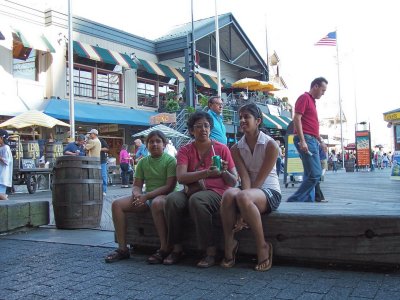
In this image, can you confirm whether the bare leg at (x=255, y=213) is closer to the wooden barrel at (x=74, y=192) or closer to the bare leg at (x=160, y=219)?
the bare leg at (x=160, y=219)

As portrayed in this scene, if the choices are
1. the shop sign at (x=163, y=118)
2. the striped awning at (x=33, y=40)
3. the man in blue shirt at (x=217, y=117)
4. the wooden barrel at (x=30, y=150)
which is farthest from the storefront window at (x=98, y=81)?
the man in blue shirt at (x=217, y=117)

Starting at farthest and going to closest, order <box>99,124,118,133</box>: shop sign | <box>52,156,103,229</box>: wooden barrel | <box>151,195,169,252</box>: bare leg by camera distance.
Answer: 1. <box>99,124,118,133</box>: shop sign
2. <box>52,156,103,229</box>: wooden barrel
3. <box>151,195,169,252</box>: bare leg

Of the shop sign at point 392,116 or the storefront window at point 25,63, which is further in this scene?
the storefront window at point 25,63

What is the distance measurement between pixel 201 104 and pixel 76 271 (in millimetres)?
17200

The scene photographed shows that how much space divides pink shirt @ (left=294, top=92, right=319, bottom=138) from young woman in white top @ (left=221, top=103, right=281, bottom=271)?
1.83 metres

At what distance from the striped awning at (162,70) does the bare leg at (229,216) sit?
17769 millimetres

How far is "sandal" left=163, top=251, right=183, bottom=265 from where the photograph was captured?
3615 mm

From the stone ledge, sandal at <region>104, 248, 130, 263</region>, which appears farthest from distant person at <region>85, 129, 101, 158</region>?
sandal at <region>104, 248, 130, 263</region>

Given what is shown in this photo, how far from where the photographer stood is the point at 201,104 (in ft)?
66.8

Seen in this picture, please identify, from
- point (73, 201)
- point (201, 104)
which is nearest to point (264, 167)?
point (73, 201)

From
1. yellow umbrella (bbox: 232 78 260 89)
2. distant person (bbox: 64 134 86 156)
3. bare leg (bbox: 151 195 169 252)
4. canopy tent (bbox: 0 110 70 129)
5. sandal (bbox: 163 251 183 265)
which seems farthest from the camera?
yellow umbrella (bbox: 232 78 260 89)

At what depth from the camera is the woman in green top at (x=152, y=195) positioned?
3729 millimetres

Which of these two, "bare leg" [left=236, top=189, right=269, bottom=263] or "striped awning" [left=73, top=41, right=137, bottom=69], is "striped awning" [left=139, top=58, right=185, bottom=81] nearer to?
"striped awning" [left=73, top=41, right=137, bottom=69]

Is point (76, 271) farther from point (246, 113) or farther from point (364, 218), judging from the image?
point (364, 218)
